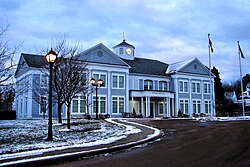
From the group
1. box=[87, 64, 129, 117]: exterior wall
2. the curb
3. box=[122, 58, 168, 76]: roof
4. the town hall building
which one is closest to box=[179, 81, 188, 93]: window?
the town hall building

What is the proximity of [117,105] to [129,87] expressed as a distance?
12.2 ft

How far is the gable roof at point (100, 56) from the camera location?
1501 inches

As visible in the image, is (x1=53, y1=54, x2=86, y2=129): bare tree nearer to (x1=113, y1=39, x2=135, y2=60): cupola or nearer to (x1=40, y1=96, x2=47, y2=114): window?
(x1=40, y1=96, x2=47, y2=114): window

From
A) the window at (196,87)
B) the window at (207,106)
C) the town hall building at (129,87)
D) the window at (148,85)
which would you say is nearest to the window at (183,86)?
the town hall building at (129,87)

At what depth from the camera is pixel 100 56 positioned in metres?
39.4

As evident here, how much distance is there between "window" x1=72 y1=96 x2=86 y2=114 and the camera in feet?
120

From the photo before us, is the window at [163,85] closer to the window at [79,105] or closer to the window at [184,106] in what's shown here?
the window at [184,106]

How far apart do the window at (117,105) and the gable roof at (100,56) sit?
493 centimetres

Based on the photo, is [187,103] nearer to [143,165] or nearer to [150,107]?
[150,107]

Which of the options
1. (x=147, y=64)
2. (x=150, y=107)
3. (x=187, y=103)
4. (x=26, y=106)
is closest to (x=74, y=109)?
(x=26, y=106)

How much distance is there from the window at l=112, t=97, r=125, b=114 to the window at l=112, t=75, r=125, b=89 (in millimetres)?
1702

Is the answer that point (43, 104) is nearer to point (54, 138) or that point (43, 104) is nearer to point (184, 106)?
point (54, 138)

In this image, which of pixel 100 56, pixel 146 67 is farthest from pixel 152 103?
pixel 100 56

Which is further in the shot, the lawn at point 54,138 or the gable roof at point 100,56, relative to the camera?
the gable roof at point 100,56
